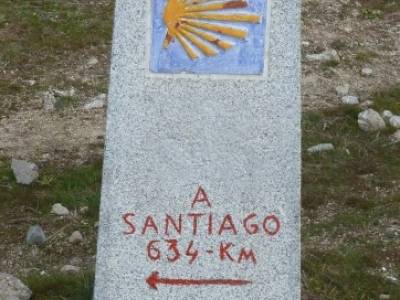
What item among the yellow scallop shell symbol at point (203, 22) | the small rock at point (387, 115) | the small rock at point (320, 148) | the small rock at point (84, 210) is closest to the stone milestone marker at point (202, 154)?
the yellow scallop shell symbol at point (203, 22)

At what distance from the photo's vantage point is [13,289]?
13.1 feet

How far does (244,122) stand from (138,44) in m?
0.48

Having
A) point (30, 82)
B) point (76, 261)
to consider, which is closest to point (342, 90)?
point (30, 82)

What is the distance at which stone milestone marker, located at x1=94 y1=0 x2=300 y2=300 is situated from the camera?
310cm

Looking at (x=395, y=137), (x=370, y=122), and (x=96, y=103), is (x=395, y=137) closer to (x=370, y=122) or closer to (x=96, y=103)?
(x=370, y=122)

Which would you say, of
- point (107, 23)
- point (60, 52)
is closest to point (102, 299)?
Result: point (60, 52)

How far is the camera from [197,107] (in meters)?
3.12

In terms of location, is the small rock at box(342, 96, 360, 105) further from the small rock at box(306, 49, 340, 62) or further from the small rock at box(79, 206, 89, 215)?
the small rock at box(79, 206, 89, 215)

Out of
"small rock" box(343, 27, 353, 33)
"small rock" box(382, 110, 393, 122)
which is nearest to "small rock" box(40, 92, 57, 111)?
"small rock" box(382, 110, 393, 122)

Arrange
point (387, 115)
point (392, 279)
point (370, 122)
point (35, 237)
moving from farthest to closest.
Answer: point (387, 115) → point (370, 122) → point (35, 237) → point (392, 279)

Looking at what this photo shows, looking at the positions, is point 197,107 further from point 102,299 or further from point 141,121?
point 102,299

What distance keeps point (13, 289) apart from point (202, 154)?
54.6 inches

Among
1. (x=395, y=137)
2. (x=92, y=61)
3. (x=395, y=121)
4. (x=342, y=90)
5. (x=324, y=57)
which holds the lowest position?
(x=395, y=137)

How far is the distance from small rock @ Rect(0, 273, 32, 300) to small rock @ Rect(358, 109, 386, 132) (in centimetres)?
289
